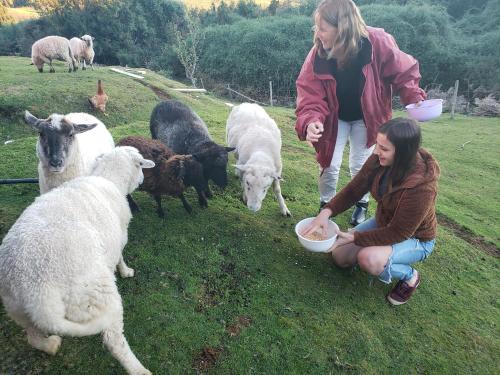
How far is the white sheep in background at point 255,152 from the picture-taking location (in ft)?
15.6

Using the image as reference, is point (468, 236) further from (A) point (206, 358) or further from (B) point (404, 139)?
(A) point (206, 358)

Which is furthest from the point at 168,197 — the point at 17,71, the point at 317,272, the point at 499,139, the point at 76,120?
the point at 499,139

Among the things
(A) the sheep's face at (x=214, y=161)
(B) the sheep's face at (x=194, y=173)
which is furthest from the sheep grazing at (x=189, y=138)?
(B) the sheep's face at (x=194, y=173)

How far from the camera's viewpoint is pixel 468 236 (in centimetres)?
621

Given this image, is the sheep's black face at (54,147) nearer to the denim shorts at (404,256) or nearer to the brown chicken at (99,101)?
the denim shorts at (404,256)

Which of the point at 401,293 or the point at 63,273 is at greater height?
the point at 63,273

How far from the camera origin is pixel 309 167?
8266mm

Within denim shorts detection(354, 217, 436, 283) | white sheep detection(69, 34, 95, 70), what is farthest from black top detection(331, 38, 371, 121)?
white sheep detection(69, 34, 95, 70)

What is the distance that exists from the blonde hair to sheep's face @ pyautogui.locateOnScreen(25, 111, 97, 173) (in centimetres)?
326

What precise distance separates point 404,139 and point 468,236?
437 cm

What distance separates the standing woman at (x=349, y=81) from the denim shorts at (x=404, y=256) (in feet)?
4.59

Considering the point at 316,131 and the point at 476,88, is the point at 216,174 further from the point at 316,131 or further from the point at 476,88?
the point at 476,88

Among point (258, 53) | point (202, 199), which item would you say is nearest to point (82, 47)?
point (202, 199)

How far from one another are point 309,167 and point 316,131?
461cm
